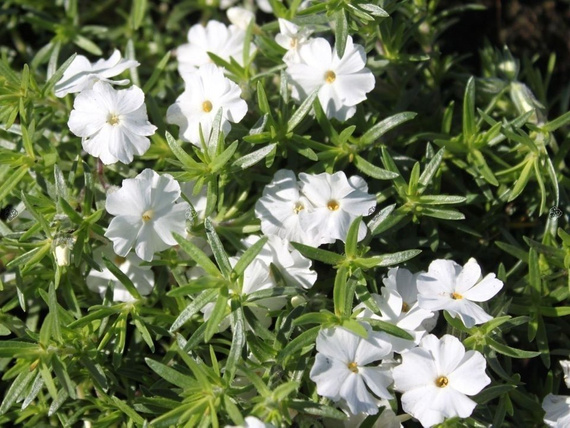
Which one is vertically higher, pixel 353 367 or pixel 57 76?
pixel 57 76

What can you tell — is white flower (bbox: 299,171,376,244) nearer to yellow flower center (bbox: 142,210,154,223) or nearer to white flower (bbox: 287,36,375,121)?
white flower (bbox: 287,36,375,121)

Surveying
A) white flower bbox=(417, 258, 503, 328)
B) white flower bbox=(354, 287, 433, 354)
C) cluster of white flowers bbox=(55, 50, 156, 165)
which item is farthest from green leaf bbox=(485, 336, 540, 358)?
cluster of white flowers bbox=(55, 50, 156, 165)

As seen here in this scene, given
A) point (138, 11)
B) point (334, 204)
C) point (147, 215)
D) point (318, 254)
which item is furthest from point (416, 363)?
point (138, 11)

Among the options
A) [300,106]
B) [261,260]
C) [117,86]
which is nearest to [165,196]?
[261,260]

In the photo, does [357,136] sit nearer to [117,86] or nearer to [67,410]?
[117,86]

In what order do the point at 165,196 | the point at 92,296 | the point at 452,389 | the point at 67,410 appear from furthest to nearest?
1. the point at 92,296
2. the point at 67,410
3. the point at 165,196
4. the point at 452,389

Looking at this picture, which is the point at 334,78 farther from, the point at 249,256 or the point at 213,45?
the point at 249,256

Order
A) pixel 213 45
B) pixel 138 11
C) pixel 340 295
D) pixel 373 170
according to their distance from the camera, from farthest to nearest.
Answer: pixel 138 11 → pixel 213 45 → pixel 373 170 → pixel 340 295
